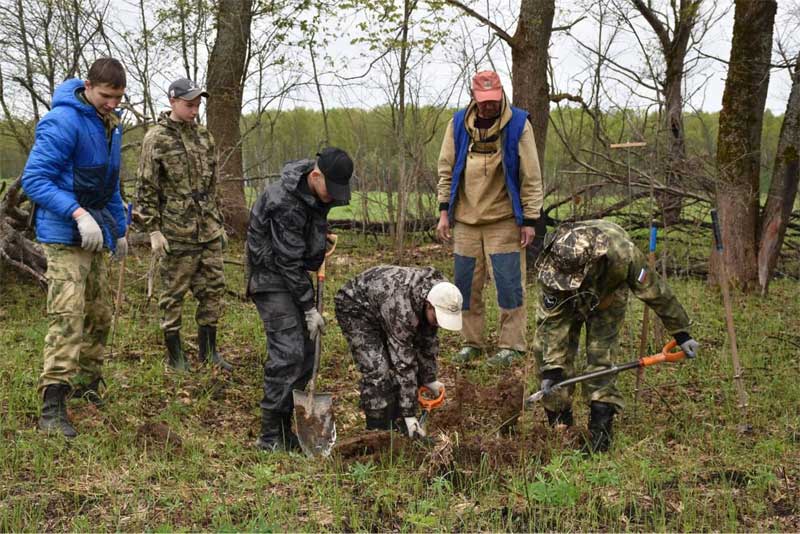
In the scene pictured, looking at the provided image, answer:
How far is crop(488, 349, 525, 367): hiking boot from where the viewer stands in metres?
6.00

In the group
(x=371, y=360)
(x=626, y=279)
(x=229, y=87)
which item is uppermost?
(x=229, y=87)

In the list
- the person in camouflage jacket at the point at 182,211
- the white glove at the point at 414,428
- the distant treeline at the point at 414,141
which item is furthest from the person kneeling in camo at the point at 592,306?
the distant treeline at the point at 414,141

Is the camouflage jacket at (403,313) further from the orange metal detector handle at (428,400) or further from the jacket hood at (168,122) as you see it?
the jacket hood at (168,122)

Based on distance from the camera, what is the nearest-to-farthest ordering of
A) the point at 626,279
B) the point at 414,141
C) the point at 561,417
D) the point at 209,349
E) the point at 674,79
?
the point at 626,279 < the point at 561,417 < the point at 209,349 < the point at 414,141 < the point at 674,79

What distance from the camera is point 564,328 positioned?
14.5ft

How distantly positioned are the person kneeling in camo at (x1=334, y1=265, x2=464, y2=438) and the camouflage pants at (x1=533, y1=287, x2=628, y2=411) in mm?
634

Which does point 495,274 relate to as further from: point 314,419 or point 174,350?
point 174,350

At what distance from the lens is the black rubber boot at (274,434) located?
175 inches

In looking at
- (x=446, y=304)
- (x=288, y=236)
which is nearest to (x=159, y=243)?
(x=288, y=236)

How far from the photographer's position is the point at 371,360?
4.54 m

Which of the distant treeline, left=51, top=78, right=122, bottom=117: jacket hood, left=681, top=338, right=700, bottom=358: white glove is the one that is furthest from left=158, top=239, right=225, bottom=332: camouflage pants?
the distant treeline

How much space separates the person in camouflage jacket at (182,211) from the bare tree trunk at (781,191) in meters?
6.31

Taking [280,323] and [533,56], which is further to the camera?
[533,56]

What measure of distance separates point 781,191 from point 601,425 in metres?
5.55
